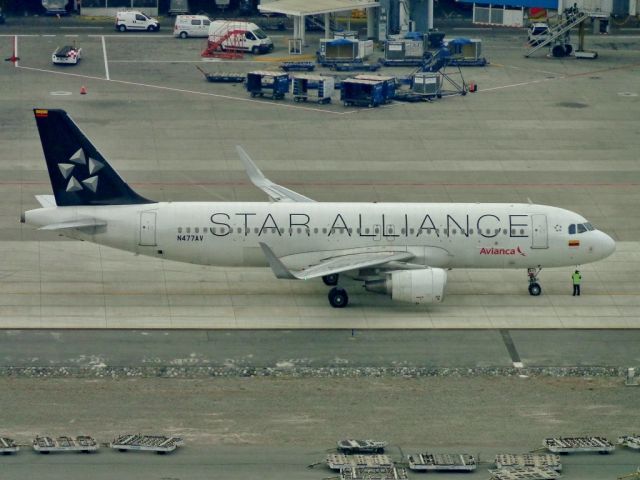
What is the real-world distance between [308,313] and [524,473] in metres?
18.6

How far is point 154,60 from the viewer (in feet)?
382

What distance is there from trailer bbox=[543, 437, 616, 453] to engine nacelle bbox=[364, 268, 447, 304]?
13.8 m

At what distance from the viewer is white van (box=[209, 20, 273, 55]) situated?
120m

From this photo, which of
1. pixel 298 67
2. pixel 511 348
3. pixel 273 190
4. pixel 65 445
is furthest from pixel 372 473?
pixel 298 67

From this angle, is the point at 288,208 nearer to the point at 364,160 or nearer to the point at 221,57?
the point at 364,160

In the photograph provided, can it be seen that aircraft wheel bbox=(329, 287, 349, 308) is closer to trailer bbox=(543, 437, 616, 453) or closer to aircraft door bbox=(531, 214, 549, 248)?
aircraft door bbox=(531, 214, 549, 248)

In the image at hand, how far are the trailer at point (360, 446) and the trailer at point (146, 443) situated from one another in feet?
17.8

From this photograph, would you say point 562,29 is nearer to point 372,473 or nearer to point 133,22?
point 133,22

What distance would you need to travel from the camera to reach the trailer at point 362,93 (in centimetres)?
10212

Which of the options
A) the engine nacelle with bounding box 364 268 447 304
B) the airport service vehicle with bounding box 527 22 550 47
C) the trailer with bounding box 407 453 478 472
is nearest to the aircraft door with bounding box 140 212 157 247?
the engine nacelle with bounding box 364 268 447 304

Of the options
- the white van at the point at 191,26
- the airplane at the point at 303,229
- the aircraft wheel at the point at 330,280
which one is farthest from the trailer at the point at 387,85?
the aircraft wheel at the point at 330,280

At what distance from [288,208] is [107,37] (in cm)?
6482

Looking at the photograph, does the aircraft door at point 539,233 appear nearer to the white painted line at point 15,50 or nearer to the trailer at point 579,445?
the trailer at point 579,445

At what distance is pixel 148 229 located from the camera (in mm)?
63500
